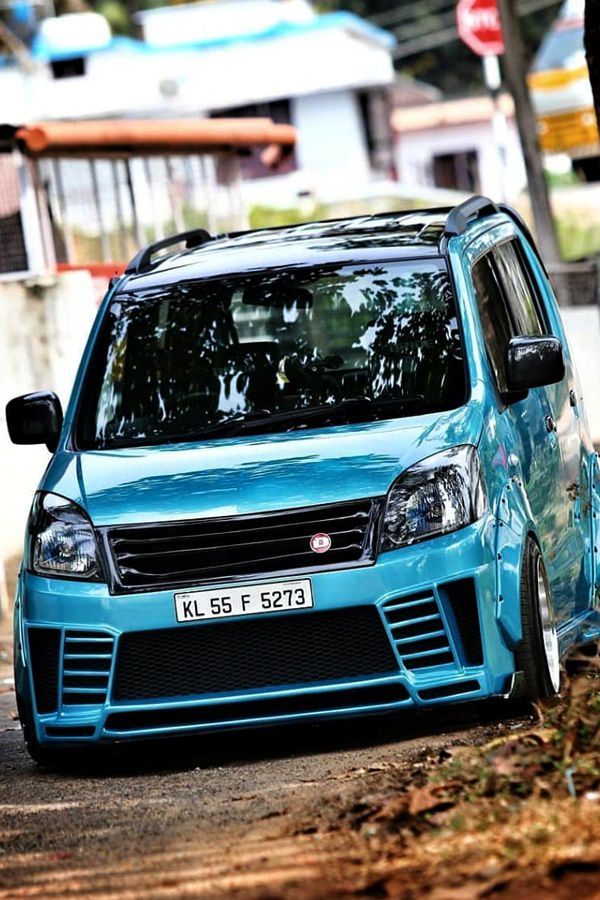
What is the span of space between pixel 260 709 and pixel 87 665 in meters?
0.62

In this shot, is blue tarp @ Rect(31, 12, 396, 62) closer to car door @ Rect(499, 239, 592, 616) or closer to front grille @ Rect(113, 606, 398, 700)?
car door @ Rect(499, 239, 592, 616)

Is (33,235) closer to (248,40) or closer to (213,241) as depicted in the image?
(213,241)

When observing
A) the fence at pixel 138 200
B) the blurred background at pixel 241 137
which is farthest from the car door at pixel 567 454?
the fence at pixel 138 200

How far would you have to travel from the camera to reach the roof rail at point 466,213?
8234mm

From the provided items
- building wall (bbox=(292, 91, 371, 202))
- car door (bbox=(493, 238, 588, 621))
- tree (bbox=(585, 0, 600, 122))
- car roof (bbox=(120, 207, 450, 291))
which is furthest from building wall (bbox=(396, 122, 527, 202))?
car roof (bbox=(120, 207, 450, 291))

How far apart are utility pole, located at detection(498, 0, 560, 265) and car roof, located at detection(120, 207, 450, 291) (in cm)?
1961

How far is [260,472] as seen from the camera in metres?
7.19

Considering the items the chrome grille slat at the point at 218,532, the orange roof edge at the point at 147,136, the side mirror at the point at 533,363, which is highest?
the orange roof edge at the point at 147,136

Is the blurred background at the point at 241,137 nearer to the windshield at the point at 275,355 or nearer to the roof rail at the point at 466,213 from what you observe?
the roof rail at the point at 466,213

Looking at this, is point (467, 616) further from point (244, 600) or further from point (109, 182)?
point (109, 182)

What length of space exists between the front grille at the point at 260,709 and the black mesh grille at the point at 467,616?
26 cm

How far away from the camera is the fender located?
7.04 metres

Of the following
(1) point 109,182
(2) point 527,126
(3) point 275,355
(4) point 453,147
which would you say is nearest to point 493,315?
(3) point 275,355

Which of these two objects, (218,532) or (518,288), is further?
(518,288)
